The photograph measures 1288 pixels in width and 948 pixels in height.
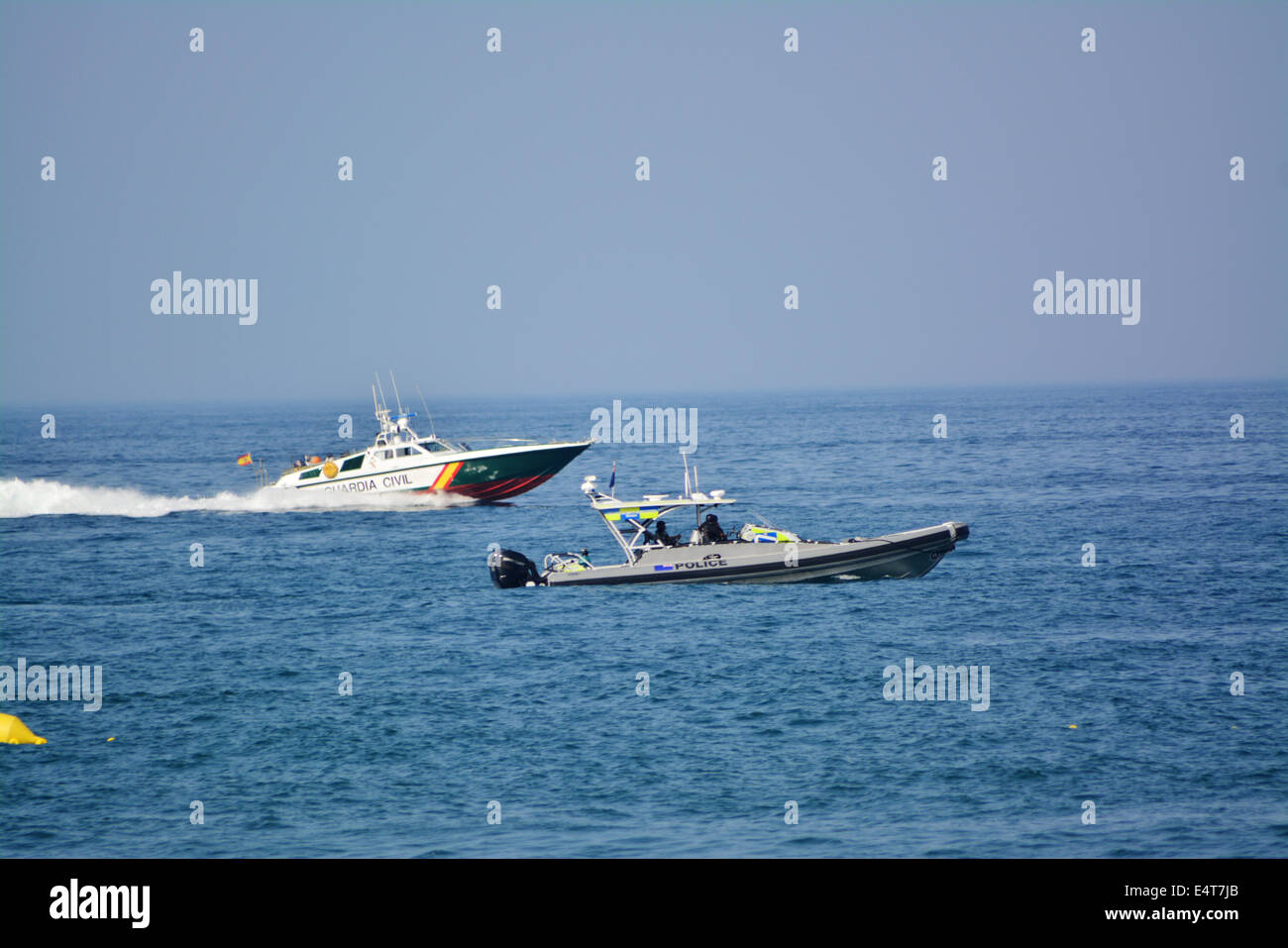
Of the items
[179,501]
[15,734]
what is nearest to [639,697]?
[15,734]

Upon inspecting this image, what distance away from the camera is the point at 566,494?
266ft

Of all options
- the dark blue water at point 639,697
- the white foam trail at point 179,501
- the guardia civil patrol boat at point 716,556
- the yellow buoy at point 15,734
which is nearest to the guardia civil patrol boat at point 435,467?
the white foam trail at point 179,501

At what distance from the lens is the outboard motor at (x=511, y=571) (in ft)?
140

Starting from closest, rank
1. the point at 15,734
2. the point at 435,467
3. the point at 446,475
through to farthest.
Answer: the point at 15,734 < the point at 435,467 < the point at 446,475

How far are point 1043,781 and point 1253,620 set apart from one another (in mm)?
17411

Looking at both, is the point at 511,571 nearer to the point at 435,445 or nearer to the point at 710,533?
the point at 710,533

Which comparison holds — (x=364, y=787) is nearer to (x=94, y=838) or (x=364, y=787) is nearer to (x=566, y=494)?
(x=94, y=838)

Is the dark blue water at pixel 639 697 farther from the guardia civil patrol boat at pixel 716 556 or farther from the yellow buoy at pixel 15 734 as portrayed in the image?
the guardia civil patrol boat at pixel 716 556

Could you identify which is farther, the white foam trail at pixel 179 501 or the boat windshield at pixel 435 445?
the white foam trail at pixel 179 501

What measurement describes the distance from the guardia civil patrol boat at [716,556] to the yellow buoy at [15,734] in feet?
58.0

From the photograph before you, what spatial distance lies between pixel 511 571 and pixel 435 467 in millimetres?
24626

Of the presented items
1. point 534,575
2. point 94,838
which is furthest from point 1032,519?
point 94,838

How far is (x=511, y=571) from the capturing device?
42562mm
